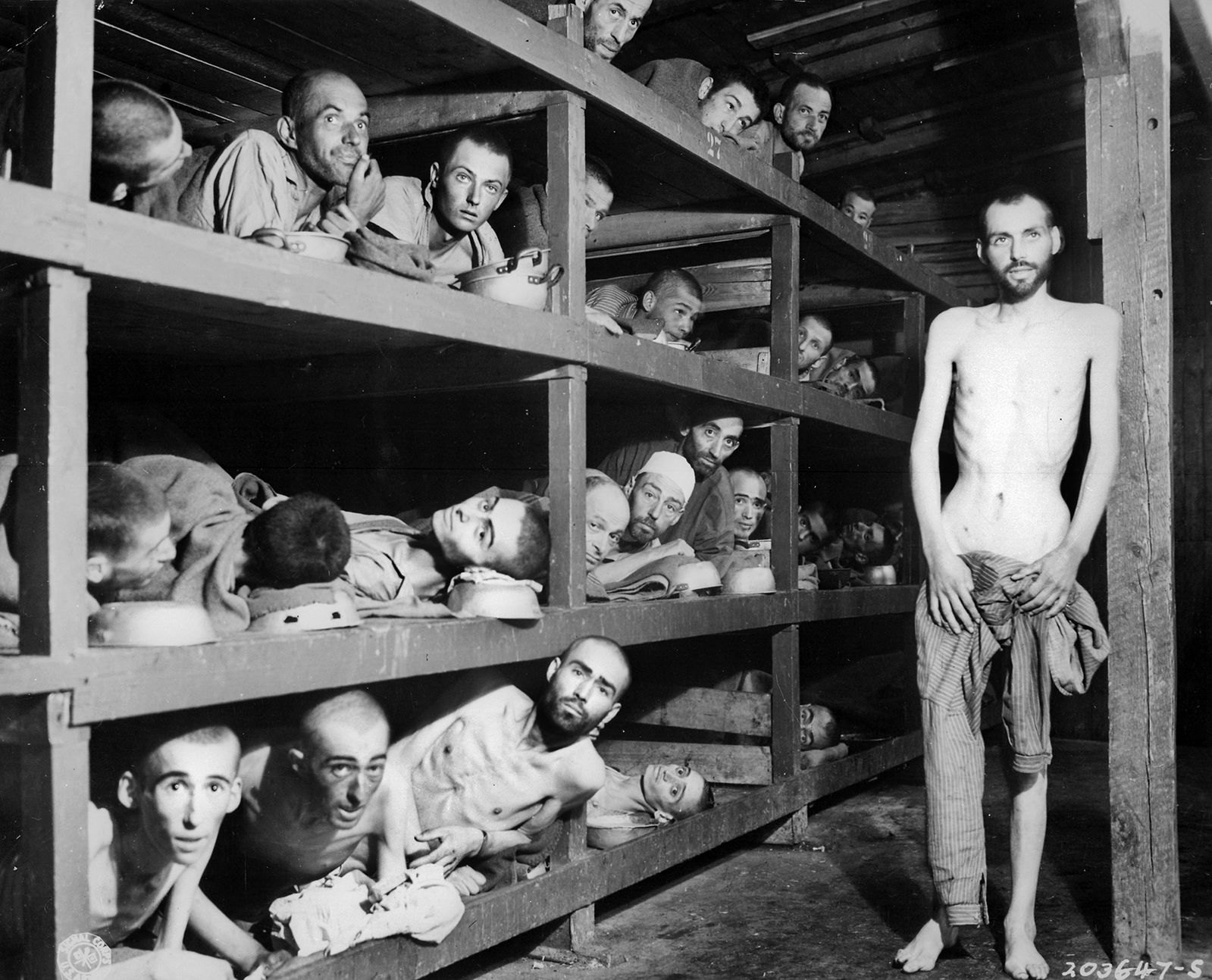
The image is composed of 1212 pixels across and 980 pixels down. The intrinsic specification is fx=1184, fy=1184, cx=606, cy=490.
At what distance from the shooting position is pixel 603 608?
383 cm

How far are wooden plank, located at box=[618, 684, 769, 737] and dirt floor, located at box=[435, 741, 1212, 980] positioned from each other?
1.86 ft

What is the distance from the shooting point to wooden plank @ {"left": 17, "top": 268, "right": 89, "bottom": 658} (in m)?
2.33

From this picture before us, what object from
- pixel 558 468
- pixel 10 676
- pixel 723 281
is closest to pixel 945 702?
pixel 558 468

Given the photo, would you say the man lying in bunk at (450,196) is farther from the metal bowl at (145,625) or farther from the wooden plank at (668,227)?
the metal bowl at (145,625)

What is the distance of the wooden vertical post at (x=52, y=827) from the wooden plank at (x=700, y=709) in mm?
3311

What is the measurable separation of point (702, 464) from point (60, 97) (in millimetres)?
3571

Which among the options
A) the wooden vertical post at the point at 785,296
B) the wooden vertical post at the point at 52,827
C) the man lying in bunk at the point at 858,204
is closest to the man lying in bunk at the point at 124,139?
the wooden vertical post at the point at 52,827

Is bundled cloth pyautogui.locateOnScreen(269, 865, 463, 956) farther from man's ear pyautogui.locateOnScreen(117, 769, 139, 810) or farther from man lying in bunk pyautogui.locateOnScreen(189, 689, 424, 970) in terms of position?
man's ear pyautogui.locateOnScreen(117, 769, 139, 810)

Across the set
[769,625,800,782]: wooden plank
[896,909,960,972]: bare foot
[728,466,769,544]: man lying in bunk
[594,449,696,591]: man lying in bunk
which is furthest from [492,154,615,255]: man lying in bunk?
[896,909,960,972]: bare foot

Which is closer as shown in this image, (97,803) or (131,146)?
(131,146)

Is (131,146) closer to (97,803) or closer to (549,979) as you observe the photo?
(97,803)

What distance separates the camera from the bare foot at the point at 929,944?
3631mm

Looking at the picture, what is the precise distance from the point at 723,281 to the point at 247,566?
372 cm

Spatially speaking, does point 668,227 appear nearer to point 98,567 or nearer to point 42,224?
point 98,567
